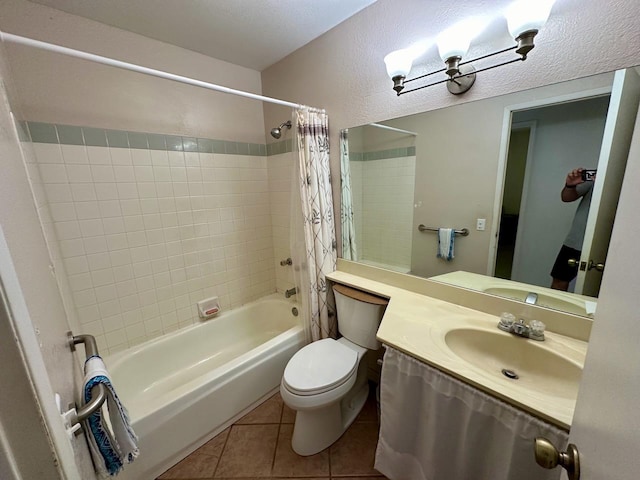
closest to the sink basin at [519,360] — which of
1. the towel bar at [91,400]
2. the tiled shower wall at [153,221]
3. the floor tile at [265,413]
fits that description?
the towel bar at [91,400]

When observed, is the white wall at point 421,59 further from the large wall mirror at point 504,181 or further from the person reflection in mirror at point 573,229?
the person reflection in mirror at point 573,229

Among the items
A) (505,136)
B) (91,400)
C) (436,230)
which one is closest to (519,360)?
(436,230)

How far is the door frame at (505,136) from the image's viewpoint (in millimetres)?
888

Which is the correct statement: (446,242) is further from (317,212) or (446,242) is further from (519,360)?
(317,212)

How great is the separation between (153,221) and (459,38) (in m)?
1.97

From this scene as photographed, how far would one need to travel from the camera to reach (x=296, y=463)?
1316 millimetres

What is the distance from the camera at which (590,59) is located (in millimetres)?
855

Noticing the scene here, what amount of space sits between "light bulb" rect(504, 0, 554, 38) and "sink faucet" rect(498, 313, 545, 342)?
1064 mm

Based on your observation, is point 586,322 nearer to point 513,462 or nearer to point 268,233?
point 513,462

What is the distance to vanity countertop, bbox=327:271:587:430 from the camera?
2.34 ft

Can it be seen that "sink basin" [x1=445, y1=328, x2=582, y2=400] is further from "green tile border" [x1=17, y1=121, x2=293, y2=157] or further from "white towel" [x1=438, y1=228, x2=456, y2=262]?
"green tile border" [x1=17, y1=121, x2=293, y2=157]

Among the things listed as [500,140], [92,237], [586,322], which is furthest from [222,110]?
[586,322]

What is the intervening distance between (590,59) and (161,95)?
2170 mm

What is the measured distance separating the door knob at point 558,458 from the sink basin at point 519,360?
14.7 inches
